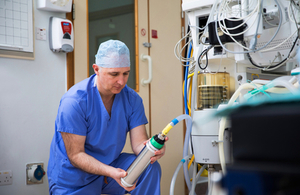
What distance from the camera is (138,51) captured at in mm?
2377

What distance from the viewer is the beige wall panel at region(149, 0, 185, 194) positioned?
250cm

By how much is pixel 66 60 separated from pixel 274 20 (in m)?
1.34

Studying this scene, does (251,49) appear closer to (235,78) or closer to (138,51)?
(235,78)

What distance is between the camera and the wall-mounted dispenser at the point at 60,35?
1791mm

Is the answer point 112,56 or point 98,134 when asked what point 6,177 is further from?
point 112,56

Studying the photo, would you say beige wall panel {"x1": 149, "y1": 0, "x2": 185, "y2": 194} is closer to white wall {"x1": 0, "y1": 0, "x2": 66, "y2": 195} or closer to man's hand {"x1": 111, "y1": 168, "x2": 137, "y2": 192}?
white wall {"x1": 0, "y1": 0, "x2": 66, "y2": 195}

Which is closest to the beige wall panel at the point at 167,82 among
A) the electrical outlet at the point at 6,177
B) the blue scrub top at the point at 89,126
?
the blue scrub top at the point at 89,126

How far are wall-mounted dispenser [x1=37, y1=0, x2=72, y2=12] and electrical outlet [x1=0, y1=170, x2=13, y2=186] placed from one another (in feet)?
3.41

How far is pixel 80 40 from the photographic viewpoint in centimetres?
201

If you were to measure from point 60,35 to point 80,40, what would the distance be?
0.24 meters

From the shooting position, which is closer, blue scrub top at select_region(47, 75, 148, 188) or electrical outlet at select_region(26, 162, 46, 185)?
blue scrub top at select_region(47, 75, 148, 188)

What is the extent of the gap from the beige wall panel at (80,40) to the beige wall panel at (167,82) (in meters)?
0.67

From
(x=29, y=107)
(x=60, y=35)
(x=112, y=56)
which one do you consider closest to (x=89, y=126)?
(x=112, y=56)

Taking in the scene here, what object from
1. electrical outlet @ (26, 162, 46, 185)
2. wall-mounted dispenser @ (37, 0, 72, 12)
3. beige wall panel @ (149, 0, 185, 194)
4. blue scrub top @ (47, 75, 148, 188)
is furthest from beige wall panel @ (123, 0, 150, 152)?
electrical outlet @ (26, 162, 46, 185)
